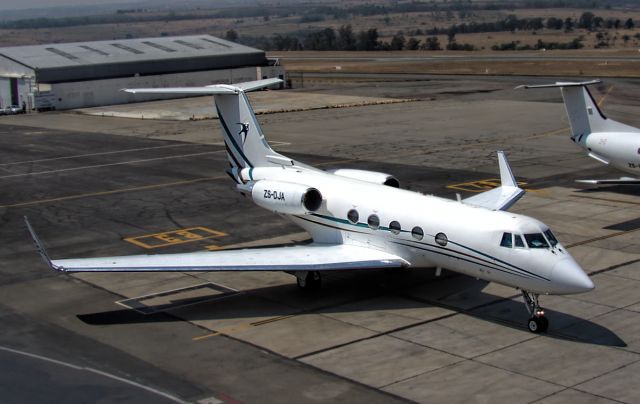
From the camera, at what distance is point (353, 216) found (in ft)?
76.1

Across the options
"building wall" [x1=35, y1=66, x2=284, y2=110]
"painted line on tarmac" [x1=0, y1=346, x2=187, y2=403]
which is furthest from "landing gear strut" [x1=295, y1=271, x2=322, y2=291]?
"building wall" [x1=35, y1=66, x2=284, y2=110]

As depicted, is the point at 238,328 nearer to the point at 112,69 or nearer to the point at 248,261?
the point at 248,261

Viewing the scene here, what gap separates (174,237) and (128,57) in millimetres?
57583

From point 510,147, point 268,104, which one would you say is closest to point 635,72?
point 268,104

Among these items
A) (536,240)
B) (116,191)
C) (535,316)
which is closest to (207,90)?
(536,240)

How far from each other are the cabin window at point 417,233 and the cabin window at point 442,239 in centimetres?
A: 50

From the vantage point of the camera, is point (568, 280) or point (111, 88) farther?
point (111, 88)

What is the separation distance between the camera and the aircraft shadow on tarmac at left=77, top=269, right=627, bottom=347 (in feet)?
67.4

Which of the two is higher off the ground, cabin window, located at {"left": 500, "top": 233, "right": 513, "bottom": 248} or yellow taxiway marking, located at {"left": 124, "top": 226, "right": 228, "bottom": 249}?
cabin window, located at {"left": 500, "top": 233, "right": 513, "bottom": 248}

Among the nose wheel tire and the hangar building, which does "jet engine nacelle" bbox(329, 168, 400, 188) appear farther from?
the hangar building

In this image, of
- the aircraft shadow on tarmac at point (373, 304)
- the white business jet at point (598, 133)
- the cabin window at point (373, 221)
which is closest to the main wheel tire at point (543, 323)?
the aircraft shadow on tarmac at point (373, 304)

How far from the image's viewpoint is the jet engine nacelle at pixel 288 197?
78.0 feet

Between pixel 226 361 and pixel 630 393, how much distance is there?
824 centimetres

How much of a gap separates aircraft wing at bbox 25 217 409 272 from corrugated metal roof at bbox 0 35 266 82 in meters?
59.4
